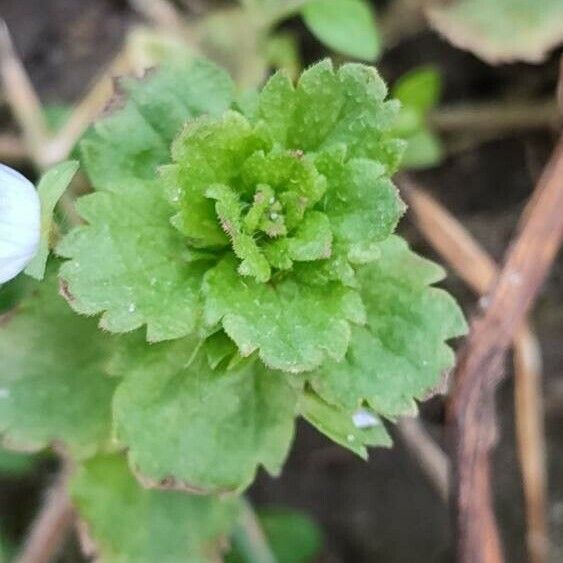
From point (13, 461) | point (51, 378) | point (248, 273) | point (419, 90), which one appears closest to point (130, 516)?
point (51, 378)

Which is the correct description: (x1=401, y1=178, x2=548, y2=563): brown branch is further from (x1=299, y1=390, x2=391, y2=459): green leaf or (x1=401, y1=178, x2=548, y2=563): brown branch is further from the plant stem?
(x1=299, y1=390, x2=391, y2=459): green leaf

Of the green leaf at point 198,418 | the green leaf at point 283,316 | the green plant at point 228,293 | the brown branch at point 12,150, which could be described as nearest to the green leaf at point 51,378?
the green plant at point 228,293

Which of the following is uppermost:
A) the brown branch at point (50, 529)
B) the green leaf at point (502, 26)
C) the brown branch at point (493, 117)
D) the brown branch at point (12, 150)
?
the brown branch at point (12, 150)

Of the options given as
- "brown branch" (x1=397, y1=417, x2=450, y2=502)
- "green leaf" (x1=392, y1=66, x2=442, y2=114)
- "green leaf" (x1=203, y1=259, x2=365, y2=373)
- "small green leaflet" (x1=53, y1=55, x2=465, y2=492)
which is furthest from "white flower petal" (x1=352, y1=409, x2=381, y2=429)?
"green leaf" (x1=392, y1=66, x2=442, y2=114)

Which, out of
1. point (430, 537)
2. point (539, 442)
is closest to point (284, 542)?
point (430, 537)

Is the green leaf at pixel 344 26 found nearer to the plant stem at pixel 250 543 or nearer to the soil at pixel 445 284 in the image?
the soil at pixel 445 284

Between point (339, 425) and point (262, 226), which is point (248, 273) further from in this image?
point (339, 425)
